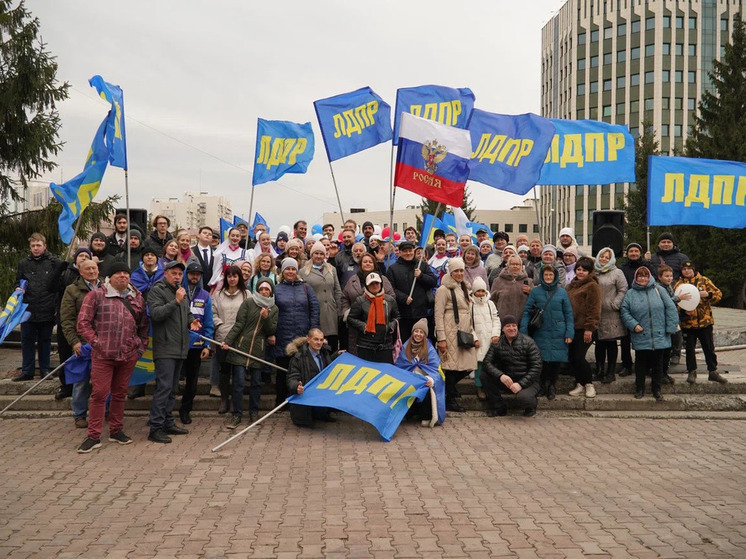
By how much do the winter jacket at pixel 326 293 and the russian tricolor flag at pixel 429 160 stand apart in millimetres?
1784

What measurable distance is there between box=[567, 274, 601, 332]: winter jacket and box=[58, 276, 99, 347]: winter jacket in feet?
20.9

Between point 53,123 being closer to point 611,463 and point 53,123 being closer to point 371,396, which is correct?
point 371,396

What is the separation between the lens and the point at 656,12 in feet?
259

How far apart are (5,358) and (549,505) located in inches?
416

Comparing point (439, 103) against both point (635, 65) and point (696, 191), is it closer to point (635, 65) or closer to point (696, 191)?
point (696, 191)

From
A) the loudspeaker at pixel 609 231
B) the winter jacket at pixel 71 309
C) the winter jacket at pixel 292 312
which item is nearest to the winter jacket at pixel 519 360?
the winter jacket at pixel 292 312

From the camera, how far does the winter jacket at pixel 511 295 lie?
10039mm

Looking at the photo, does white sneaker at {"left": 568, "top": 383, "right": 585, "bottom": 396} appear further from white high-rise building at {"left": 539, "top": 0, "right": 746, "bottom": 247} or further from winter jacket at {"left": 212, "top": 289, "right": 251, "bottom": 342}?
white high-rise building at {"left": 539, "top": 0, "right": 746, "bottom": 247}

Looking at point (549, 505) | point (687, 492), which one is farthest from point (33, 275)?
point (687, 492)

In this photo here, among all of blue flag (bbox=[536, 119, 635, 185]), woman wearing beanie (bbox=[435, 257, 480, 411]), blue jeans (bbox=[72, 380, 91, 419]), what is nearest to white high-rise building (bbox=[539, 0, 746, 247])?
blue flag (bbox=[536, 119, 635, 185])

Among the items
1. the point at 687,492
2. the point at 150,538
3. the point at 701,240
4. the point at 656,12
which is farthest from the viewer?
the point at 656,12

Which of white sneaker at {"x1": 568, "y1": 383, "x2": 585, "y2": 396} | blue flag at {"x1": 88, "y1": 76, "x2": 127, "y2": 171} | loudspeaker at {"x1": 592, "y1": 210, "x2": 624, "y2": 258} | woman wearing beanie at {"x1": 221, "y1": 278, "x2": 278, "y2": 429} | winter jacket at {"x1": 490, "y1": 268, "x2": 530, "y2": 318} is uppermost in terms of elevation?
blue flag at {"x1": 88, "y1": 76, "x2": 127, "y2": 171}

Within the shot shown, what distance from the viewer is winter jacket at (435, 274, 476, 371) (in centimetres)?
942

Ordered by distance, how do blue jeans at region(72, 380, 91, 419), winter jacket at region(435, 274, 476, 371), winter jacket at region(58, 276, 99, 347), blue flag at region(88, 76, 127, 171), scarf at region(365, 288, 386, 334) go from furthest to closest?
blue flag at region(88, 76, 127, 171), winter jacket at region(435, 274, 476, 371), scarf at region(365, 288, 386, 334), blue jeans at region(72, 380, 91, 419), winter jacket at region(58, 276, 99, 347)
